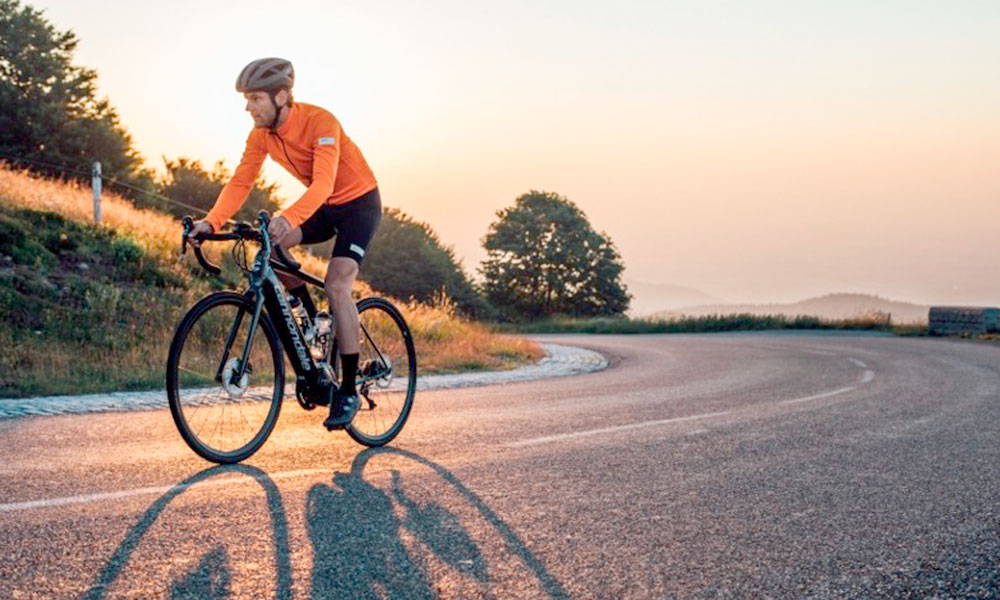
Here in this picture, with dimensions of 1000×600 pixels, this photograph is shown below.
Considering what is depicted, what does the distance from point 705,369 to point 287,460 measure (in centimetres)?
952

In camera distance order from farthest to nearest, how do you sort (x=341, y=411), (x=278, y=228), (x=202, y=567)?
(x=341, y=411), (x=278, y=228), (x=202, y=567)

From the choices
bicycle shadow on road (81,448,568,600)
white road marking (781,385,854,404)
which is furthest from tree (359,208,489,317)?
bicycle shadow on road (81,448,568,600)

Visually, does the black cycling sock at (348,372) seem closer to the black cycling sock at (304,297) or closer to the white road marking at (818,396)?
the black cycling sock at (304,297)

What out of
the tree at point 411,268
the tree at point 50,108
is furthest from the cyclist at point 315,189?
the tree at point 411,268

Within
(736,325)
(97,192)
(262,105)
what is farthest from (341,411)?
(736,325)

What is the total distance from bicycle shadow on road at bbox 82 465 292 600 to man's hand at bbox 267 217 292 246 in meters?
1.48

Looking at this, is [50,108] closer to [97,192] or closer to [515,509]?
[97,192]

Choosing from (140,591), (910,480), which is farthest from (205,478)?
(910,480)

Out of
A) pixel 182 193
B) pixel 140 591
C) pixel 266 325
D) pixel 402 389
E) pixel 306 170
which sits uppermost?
pixel 182 193

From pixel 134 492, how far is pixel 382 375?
1993 millimetres

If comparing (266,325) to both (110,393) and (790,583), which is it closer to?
(790,583)

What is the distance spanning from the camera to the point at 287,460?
4.89m

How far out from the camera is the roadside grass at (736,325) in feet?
101

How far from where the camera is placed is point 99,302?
12.3 metres
